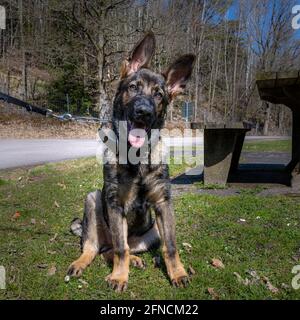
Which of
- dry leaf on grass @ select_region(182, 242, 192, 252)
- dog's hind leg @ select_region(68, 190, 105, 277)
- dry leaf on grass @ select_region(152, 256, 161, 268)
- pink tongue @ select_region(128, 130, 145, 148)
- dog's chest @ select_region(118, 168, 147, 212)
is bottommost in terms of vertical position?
dry leaf on grass @ select_region(152, 256, 161, 268)

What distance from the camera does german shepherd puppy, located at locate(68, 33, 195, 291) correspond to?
3.42 meters

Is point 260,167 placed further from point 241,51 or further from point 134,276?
point 241,51

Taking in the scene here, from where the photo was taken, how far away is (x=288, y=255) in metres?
3.77

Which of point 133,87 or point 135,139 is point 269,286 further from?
point 133,87

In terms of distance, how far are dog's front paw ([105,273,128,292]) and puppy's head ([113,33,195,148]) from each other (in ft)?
3.75

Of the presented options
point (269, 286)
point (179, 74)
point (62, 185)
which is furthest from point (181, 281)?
point (62, 185)

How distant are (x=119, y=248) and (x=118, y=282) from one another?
305 mm

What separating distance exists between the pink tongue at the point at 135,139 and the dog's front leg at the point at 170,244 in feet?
1.83

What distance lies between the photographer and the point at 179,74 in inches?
157

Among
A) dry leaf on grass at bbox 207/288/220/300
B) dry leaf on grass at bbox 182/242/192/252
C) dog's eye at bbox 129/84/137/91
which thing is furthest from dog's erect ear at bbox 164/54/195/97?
dry leaf on grass at bbox 207/288/220/300

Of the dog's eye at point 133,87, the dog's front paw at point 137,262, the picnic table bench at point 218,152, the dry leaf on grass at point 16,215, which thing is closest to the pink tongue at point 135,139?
the dog's eye at point 133,87

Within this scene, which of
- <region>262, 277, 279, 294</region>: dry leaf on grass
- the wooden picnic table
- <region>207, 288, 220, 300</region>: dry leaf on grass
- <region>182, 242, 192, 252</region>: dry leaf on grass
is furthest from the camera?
the wooden picnic table

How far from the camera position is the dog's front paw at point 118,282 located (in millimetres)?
3156

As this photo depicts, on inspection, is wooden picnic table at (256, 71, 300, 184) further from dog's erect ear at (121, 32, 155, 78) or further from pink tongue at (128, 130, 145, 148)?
pink tongue at (128, 130, 145, 148)
